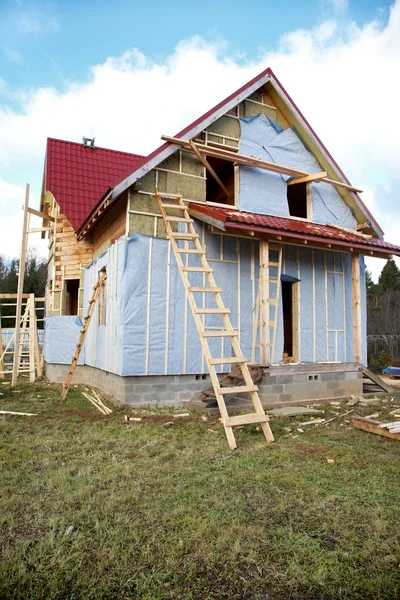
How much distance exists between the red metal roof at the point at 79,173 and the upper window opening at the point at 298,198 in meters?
4.53

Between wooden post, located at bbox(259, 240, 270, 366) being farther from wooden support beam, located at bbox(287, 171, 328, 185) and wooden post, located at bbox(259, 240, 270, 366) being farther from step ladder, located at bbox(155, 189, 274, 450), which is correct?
wooden support beam, located at bbox(287, 171, 328, 185)

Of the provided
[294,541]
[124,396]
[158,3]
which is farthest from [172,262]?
[294,541]

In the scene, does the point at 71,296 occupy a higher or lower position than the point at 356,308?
higher

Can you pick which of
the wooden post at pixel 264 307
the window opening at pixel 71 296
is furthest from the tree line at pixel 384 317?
the window opening at pixel 71 296

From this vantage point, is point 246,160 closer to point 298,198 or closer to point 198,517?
point 298,198

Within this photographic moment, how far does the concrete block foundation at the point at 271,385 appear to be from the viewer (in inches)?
314

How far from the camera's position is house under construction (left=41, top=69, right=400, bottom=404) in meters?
8.07

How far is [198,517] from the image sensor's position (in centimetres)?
325

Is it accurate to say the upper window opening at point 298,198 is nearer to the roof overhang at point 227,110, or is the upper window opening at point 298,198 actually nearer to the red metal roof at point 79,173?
the roof overhang at point 227,110

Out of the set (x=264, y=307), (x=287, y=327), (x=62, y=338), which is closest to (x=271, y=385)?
(x=264, y=307)

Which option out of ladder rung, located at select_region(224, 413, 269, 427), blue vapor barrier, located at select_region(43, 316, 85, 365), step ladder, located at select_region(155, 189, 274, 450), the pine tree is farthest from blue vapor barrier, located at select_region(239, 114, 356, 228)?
the pine tree

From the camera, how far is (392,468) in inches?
178

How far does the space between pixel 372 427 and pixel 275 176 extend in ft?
20.7

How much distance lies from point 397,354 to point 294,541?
27.2m
